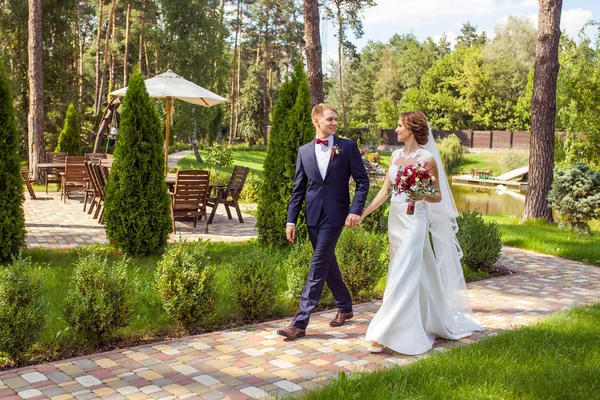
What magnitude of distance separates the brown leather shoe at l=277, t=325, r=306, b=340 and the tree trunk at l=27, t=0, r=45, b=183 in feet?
51.0

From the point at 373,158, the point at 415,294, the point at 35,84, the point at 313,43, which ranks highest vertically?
the point at 313,43

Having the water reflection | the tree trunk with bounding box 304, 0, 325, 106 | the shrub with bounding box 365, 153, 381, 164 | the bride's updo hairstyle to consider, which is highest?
the tree trunk with bounding box 304, 0, 325, 106

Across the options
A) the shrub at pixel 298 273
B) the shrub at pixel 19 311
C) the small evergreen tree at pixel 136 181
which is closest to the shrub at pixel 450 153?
the small evergreen tree at pixel 136 181

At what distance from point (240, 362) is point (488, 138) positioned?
50.3 metres

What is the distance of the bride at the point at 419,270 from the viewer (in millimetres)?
5082

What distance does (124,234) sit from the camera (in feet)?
28.3

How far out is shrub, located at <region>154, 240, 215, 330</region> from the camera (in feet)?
18.1

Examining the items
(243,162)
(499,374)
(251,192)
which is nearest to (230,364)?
(499,374)

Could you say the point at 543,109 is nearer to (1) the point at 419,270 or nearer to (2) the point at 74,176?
(1) the point at 419,270

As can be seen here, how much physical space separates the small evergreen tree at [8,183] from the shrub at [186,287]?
314cm

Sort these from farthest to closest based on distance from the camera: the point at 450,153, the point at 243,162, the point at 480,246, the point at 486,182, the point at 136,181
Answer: the point at 450,153 < the point at 486,182 < the point at 243,162 < the point at 136,181 < the point at 480,246

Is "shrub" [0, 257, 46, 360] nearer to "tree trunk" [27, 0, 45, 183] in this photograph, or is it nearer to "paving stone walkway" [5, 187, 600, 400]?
"paving stone walkway" [5, 187, 600, 400]

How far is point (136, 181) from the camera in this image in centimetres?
865

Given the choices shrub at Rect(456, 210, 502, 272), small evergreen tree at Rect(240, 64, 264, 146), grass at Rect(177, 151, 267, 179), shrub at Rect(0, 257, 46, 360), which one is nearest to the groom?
shrub at Rect(0, 257, 46, 360)
